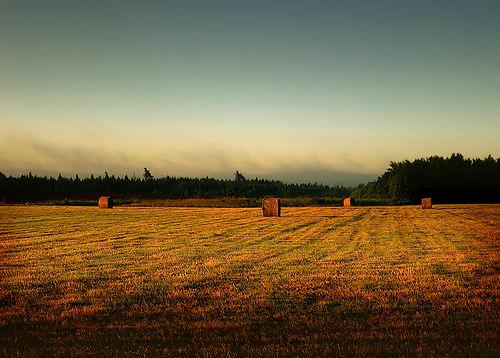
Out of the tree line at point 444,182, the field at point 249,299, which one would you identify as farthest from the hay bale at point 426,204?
the field at point 249,299

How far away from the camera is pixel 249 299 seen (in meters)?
12.4

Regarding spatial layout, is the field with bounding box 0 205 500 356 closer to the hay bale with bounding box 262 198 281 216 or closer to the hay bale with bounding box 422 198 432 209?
the hay bale with bounding box 262 198 281 216

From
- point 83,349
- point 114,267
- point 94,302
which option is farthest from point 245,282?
point 83,349

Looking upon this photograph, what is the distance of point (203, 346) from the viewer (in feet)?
28.7

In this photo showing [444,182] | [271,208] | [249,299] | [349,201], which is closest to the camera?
[249,299]

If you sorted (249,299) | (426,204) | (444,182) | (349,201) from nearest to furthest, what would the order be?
1. (249,299)
2. (426,204)
3. (349,201)
4. (444,182)

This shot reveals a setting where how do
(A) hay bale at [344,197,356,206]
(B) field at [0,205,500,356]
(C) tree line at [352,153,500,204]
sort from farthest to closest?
(C) tree line at [352,153,500,204], (A) hay bale at [344,197,356,206], (B) field at [0,205,500,356]

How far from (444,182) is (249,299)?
106 meters

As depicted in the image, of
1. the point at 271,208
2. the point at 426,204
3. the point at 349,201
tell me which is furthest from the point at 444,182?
the point at 271,208

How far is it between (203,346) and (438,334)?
14.1 feet

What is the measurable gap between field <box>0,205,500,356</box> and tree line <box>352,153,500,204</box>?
81.6 meters

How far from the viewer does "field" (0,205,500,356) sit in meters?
8.92

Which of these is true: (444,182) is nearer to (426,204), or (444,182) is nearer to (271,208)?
(426,204)

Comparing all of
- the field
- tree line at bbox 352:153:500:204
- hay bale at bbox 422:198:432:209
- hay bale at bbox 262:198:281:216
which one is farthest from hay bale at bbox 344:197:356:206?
the field
